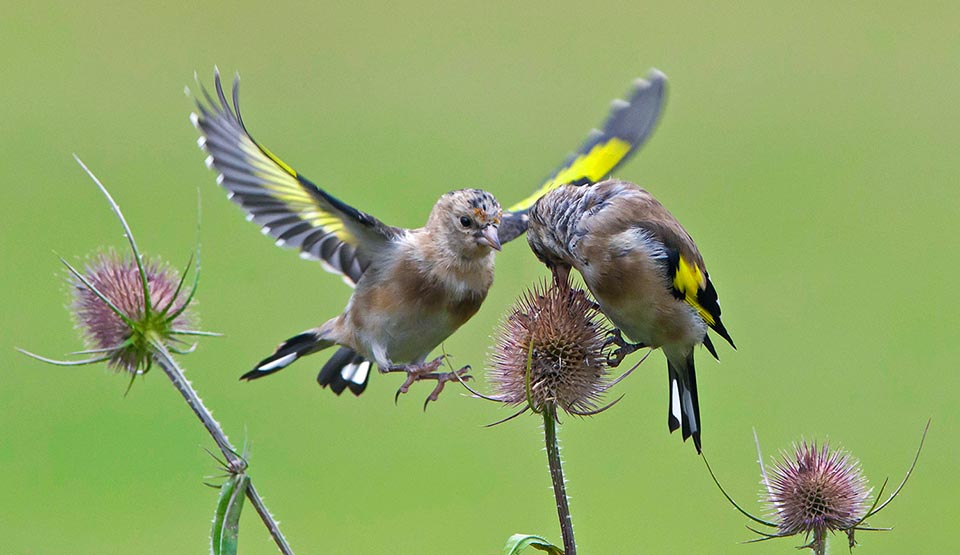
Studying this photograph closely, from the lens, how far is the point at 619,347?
4746 mm

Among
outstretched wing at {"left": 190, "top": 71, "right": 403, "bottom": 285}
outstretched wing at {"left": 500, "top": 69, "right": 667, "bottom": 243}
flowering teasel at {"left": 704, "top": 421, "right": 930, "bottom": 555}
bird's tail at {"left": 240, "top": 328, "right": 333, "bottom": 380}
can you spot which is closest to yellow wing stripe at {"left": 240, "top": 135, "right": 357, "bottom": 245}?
outstretched wing at {"left": 190, "top": 71, "right": 403, "bottom": 285}

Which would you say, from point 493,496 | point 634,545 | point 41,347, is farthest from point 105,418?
point 634,545

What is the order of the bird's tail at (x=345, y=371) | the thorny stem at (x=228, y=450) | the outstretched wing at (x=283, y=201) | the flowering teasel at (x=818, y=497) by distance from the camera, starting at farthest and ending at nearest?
the bird's tail at (x=345, y=371)
the outstretched wing at (x=283, y=201)
the flowering teasel at (x=818, y=497)
the thorny stem at (x=228, y=450)

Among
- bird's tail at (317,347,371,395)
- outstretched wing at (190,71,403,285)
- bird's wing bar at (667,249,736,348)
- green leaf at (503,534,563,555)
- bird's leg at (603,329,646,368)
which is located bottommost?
green leaf at (503,534,563,555)

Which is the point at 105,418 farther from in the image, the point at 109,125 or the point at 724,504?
the point at 109,125

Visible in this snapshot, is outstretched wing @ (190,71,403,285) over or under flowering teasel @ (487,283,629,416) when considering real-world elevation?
over

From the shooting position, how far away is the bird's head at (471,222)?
485 centimetres

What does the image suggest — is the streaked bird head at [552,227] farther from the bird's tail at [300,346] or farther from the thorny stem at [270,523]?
the thorny stem at [270,523]

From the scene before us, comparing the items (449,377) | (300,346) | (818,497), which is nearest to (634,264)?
(449,377)

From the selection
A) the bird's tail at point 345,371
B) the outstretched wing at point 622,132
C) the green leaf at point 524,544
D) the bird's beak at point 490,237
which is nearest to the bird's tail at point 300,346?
the bird's tail at point 345,371

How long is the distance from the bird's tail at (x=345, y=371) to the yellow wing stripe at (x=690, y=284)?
60.9 inches

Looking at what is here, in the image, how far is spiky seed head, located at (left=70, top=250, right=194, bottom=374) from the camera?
4.29m

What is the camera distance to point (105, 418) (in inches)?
543

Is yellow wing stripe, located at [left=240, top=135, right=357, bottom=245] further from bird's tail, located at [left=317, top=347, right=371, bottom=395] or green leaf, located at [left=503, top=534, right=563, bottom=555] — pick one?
green leaf, located at [left=503, top=534, right=563, bottom=555]
